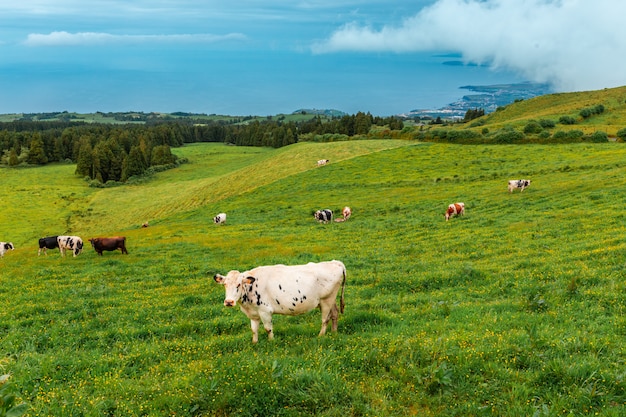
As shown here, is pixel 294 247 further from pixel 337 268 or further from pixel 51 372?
pixel 51 372

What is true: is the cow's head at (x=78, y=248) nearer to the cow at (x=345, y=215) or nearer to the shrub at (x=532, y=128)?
the cow at (x=345, y=215)

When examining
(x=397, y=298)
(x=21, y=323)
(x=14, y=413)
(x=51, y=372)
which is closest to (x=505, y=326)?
(x=397, y=298)

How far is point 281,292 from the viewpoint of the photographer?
9.48m

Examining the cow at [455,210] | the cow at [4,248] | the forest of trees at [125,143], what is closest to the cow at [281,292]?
the cow at [455,210]

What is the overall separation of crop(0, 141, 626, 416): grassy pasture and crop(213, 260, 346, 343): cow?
0.59 metres

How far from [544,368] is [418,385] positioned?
2240 mm

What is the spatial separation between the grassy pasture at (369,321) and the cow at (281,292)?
59 cm

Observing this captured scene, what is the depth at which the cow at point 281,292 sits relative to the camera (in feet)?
31.0

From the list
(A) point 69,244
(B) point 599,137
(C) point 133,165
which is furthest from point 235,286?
(C) point 133,165

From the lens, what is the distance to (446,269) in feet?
50.0

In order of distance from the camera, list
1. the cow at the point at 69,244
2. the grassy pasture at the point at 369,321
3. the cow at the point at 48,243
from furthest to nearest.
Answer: the cow at the point at 48,243 < the cow at the point at 69,244 < the grassy pasture at the point at 369,321

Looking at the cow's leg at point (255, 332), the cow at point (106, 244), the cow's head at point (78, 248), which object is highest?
the cow's leg at point (255, 332)

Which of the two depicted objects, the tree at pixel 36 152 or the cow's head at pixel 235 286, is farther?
the tree at pixel 36 152

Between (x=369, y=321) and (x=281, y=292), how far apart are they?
2535 mm
